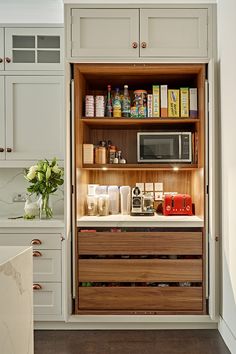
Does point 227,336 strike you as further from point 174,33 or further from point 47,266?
point 174,33

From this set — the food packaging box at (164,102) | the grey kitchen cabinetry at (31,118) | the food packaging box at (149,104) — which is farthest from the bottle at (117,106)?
the grey kitchen cabinetry at (31,118)

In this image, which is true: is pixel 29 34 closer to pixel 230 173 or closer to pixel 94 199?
pixel 94 199

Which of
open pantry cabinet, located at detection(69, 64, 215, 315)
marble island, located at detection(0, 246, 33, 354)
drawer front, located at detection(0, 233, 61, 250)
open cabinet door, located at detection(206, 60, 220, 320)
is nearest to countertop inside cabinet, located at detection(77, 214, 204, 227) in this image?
open pantry cabinet, located at detection(69, 64, 215, 315)

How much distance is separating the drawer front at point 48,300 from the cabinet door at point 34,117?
1.06m

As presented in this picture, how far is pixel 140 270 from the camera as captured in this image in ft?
9.64

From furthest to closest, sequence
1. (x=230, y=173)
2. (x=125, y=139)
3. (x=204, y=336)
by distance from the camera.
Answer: (x=125, y=139)
(x=204, y=336)
(x=230, y=173)

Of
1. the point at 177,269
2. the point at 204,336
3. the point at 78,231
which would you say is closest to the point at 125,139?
the point at 78,231

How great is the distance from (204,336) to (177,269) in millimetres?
518

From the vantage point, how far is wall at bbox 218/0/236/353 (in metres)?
2.52

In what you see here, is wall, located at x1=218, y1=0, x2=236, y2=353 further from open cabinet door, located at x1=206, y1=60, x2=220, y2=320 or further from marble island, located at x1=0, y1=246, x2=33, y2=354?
marble island, located at x1=0, y1=246, x2=33, y2=354

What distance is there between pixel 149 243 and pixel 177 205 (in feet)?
1.46

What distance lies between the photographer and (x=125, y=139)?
3.57 m

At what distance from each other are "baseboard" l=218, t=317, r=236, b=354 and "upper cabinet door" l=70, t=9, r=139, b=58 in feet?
6.83

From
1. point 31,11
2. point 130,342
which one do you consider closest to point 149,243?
point 130,342
